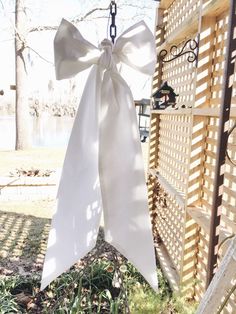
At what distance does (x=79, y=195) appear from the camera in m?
1.20

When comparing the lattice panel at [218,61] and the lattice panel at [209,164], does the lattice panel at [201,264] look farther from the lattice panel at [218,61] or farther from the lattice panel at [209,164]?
the lattice panel at [218,61]

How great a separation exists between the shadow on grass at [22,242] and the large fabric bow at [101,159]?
156 centimetres

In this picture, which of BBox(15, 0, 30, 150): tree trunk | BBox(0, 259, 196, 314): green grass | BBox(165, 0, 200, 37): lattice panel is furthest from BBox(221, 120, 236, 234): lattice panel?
BBox(15, 0, 30, 150): tree trunk

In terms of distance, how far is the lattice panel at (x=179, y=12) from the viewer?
2.40 m

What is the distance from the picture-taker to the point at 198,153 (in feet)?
6.75

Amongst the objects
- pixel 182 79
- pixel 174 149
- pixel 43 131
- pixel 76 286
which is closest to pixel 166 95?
pixel 182 79

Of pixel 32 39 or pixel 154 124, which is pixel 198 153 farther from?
pixel 32 39

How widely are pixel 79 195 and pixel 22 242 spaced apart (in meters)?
2.30

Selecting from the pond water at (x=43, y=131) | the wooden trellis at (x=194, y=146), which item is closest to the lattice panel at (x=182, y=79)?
the wooden trellis at (x=194, y=146)

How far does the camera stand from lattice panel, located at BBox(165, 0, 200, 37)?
Result: 2.40 metres

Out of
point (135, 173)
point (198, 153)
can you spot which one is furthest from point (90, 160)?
point (198, 153)

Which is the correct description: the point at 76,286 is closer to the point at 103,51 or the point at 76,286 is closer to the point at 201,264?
the point at 201,264

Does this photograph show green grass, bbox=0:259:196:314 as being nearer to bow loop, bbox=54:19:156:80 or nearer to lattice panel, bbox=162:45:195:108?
bow loop, bbox=54:19:156:80

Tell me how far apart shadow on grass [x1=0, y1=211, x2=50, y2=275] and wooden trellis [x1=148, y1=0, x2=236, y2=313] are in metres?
1.09
